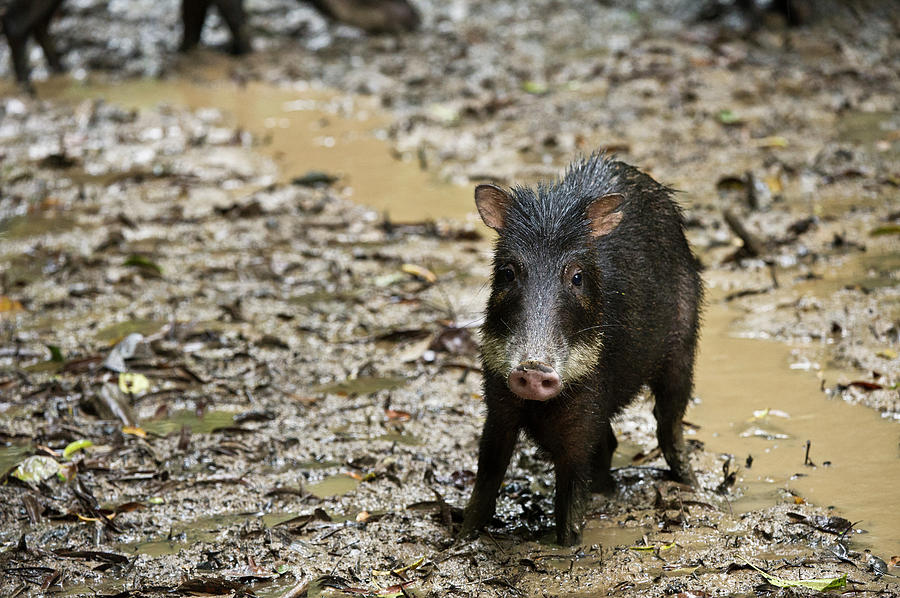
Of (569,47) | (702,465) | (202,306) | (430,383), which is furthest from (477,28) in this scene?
(702,465)

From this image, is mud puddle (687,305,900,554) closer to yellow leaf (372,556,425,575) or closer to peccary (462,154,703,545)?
peccary (462,154,703,545)

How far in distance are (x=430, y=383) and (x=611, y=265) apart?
1.53 meters

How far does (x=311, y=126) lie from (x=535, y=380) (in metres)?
7.22

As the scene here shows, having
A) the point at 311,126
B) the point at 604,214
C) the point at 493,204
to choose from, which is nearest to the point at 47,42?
the point at 311,126

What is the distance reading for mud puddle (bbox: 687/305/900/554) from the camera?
4.05 m

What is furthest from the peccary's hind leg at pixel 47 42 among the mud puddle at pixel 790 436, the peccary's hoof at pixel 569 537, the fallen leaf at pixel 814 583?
the fallen leaf at pixel 814 583

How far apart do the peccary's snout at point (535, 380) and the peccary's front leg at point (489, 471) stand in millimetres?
531

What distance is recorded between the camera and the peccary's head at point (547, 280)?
3.58m

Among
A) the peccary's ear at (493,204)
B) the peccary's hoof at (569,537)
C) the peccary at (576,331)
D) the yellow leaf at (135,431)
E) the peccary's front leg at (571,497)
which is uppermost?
the peccary's ear at (493,204)

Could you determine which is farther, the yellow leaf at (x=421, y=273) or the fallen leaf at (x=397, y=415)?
the yellow leaf at (x=421, y=273)

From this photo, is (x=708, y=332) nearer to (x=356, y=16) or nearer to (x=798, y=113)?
(x=798, y=113)

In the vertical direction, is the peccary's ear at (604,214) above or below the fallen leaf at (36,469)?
above

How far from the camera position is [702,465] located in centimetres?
445

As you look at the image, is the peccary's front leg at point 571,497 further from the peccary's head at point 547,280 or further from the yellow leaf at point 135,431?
the yellow leaf at point 135,431
